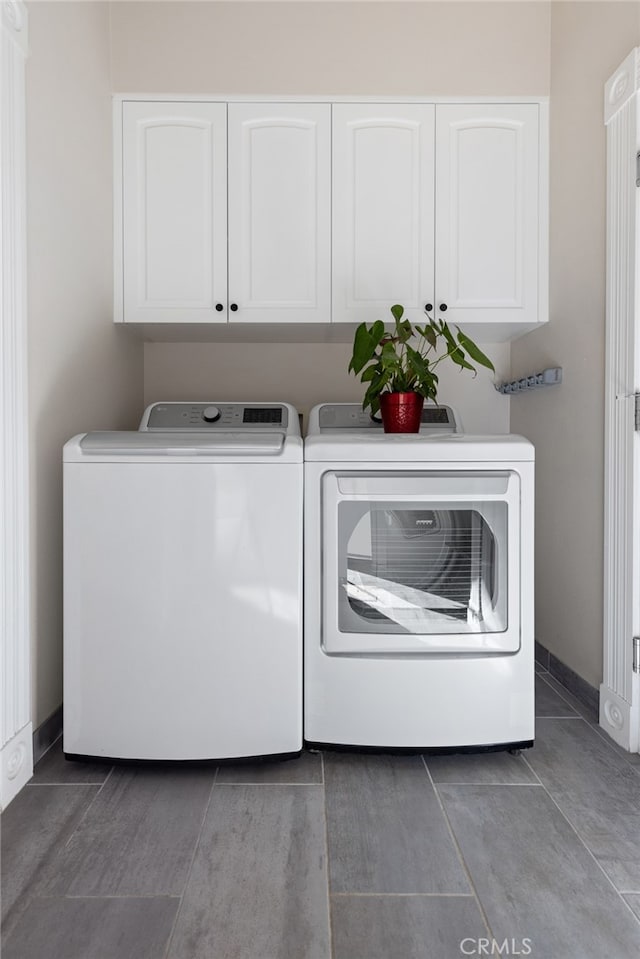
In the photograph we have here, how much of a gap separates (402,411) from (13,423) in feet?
3.53

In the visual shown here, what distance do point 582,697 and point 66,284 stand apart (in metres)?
2.04

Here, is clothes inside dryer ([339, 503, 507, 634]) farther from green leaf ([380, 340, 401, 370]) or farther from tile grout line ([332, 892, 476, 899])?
tile grout line ([332, 892, 476, 899])

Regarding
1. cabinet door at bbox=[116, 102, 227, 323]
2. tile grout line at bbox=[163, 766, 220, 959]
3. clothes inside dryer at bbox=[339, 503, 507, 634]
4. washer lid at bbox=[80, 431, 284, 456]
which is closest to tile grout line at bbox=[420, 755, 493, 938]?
clothes inside dryer at bbox=[339, 503, 507, 634]

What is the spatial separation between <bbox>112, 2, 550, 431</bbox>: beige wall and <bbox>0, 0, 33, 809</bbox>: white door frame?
83 cm

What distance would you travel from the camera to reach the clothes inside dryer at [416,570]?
5.55 feet

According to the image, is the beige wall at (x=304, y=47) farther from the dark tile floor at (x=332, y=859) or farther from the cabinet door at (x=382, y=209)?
the dark tile floor at (x=332, y=859)

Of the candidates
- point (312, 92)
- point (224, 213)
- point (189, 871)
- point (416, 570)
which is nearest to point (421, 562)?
point (416, 570)

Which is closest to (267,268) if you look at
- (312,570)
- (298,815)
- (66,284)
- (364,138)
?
(364,138)

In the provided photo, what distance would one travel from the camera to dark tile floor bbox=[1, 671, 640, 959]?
1081 millimetres

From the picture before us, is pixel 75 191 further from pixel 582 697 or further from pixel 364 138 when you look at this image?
pixel 582 697

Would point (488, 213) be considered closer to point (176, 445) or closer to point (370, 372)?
point (370, 372)

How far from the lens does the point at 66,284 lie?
6.16ft

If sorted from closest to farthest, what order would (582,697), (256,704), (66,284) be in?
(256,704) < (66,284) < (582,697)

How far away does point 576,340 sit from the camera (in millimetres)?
2088
